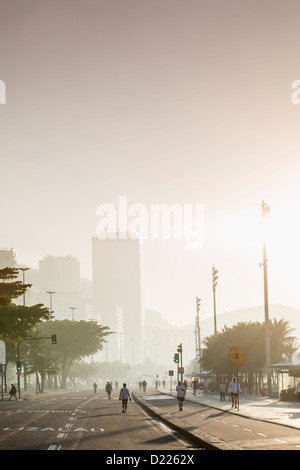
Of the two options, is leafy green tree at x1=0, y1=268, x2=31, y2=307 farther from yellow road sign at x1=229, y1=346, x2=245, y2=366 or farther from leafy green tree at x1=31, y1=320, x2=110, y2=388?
leafy green tree at x1=31, y1=320, x2=110, y2=388

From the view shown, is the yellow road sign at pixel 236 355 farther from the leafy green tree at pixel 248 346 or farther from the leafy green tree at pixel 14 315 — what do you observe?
the leafy green tree at pixel 248 346

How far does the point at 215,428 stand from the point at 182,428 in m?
1.56

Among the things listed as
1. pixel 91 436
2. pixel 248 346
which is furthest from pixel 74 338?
pixel 91 436

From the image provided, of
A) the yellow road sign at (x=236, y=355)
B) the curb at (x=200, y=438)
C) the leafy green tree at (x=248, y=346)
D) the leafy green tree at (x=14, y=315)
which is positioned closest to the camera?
the curb at (x=200, y=438)

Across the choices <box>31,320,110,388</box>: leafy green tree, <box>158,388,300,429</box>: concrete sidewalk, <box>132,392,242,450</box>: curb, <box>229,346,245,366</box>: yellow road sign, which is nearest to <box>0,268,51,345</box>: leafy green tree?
<box>158,388,300,429</box>: concrete sidewalk

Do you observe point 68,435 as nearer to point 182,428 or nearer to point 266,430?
point 182,428

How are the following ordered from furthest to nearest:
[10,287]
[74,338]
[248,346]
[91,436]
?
[74,338], [248,346], [10,287], [91,436]

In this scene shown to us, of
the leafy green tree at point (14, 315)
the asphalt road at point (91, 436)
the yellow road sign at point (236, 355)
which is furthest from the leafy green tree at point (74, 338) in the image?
the asphalt road at point (91, 436)

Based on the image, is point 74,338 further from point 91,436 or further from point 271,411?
point 91,436

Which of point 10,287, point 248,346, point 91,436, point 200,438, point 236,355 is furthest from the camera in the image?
point 248,346

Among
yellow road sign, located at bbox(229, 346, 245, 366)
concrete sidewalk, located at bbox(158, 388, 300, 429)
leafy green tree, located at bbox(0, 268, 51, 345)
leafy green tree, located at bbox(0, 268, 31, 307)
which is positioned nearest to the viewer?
concrete sidewalk, located at bbox(158, 388, 300, 429)
